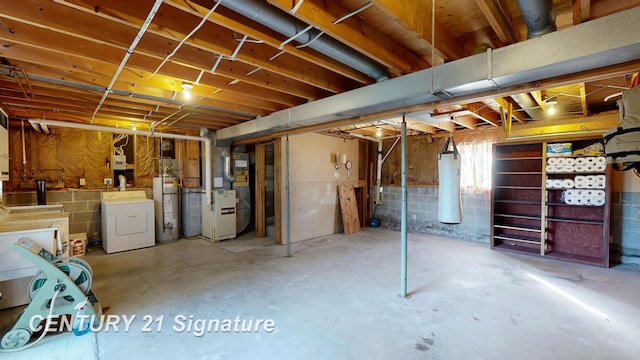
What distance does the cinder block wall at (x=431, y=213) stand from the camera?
5546 mm

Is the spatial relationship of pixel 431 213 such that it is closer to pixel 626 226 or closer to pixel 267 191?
pixel 626 226

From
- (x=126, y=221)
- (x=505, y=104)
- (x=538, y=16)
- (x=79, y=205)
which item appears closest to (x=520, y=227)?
(x=505, y=104)

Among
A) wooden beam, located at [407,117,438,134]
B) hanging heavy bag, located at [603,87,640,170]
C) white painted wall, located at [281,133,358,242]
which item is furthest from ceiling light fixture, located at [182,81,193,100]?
hanging heavy bag, located at [603,87,640,170]

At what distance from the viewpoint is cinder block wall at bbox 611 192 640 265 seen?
415 cm

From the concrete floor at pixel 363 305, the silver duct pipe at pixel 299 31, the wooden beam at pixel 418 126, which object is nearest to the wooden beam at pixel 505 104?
the wooden beam at pixel 418 126

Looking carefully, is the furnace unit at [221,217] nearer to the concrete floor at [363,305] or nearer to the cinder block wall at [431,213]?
the concrete floor at [363,305]

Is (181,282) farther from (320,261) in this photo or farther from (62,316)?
(320,261)

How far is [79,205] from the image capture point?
16.2 ft

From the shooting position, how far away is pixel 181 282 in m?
3.40

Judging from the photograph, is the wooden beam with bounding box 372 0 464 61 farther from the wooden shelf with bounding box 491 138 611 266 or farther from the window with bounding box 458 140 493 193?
the window with bounding box 458 140 493 193

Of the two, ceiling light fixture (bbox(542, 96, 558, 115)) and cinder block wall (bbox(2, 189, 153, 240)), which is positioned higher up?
ceiling light fixture (bbox(542, 96, 558, 115))

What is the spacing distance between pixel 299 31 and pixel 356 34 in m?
0.45

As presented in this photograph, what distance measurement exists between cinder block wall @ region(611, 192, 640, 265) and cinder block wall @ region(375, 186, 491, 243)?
1.70m

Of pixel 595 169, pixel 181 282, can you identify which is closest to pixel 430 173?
pixel 595 169
